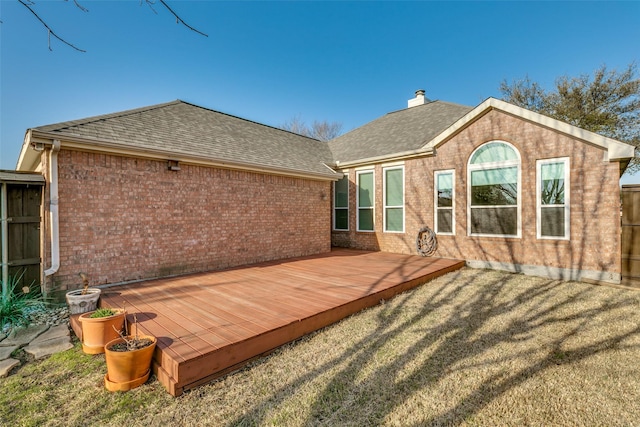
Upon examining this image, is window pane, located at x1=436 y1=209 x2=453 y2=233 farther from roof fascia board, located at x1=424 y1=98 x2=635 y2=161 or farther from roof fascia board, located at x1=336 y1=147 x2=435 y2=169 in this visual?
roof fascia board, located at x1=424 y1=98 x2=635 y2=161

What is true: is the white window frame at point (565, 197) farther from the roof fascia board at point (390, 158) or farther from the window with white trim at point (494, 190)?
the roof fascia board at point (390, 158)

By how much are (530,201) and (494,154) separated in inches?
57.6

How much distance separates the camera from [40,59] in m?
4.75

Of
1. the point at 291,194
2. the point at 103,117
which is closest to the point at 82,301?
the point at 103,117

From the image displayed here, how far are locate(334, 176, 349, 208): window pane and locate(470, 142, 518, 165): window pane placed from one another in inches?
170

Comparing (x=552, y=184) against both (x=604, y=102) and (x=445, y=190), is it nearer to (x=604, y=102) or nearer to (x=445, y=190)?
(x=445, y=190)

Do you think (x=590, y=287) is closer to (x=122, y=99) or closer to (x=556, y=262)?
(x=556, y=262)

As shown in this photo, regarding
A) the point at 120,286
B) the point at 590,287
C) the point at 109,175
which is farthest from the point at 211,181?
the point at 590,287

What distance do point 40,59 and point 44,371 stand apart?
4990mm

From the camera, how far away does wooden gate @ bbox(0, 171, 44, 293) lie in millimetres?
4758

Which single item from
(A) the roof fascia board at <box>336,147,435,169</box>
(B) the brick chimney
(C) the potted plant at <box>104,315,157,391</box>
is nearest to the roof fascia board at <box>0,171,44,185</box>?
(C) the potted plant at <box>104,315,157,391</box>

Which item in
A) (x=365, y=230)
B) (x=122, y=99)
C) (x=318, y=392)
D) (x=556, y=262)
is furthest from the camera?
(x=365, y=230)

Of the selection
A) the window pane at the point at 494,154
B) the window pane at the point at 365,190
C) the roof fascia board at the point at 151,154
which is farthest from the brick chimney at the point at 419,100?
the roof fascia board at the point at 151,154

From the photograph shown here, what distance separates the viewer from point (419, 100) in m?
13.4
